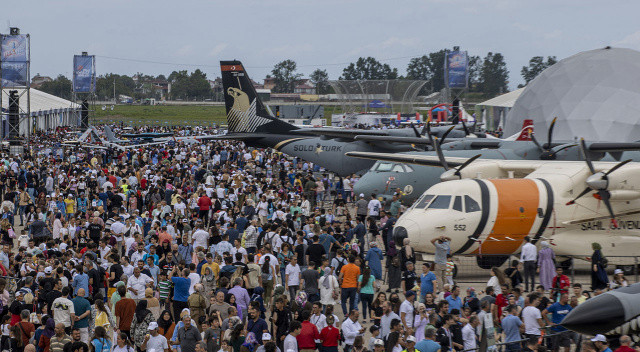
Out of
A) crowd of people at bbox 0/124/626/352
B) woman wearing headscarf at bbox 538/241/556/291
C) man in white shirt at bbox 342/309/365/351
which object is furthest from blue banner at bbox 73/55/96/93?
man in white shirt at bbox 342/309/365/351

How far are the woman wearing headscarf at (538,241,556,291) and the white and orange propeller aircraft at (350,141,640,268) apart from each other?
1.55 meters

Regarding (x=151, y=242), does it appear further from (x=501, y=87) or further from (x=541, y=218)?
(x=501, y=87)

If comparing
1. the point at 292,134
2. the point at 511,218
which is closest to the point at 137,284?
the point at 511,218

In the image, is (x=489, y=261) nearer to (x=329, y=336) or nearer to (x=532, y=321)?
(x=532, y=321)

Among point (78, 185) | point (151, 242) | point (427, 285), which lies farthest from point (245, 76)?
point (427, 285)

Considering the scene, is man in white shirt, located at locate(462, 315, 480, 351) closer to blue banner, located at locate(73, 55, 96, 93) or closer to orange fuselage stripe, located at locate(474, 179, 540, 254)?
orange fuselage stripe, located at locate(474, 179, 540, 254)

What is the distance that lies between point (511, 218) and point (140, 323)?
30.3ft

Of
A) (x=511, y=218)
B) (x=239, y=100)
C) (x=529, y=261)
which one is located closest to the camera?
(x=529, y=261)

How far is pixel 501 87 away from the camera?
160 metres

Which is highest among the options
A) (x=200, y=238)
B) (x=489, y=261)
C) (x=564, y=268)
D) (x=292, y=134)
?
(x=292, y=134)

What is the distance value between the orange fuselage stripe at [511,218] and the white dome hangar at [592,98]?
34.6 feet

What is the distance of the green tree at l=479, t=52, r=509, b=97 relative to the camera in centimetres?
16038

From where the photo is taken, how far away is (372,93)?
3214 inches

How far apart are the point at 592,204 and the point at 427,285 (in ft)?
20.3
